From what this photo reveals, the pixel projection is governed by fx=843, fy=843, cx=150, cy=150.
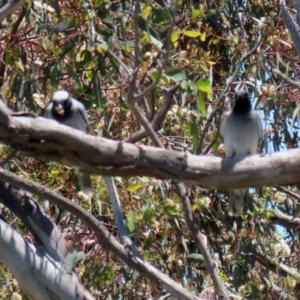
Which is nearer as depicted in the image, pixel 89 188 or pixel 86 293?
pixel 86 293

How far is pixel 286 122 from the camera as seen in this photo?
5.96 metres

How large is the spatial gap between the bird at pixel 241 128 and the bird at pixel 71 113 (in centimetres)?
79

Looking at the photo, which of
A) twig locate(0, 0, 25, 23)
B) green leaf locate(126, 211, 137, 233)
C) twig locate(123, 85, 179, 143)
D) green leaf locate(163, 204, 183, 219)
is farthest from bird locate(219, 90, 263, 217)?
twig locate(0, 0, 25, 23)

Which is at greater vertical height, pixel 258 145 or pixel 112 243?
pixel 258 145

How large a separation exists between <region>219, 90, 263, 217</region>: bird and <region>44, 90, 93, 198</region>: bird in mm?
787

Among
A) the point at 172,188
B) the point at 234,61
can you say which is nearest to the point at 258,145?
the point at 172,188

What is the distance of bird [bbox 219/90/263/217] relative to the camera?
4652 mm

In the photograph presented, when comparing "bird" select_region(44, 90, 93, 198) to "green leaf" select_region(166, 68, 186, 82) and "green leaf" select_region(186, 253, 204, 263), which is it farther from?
"green leaf" select_region(166, 68, 186, 82)

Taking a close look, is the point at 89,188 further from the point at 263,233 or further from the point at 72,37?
the point at 263,233

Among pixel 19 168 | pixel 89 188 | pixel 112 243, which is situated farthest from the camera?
pixel 19 168

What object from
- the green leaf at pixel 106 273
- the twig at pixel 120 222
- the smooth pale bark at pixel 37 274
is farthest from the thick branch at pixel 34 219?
the green leaf at pixel 106 273

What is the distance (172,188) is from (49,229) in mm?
1084

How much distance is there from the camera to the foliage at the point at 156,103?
4586 millimetres

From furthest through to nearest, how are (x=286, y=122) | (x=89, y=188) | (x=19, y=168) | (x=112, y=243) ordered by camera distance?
1. (x=286, y=122)
2. (x=19, y=168)
3. (x=89, y=188)
4. (x=112, y=243)
